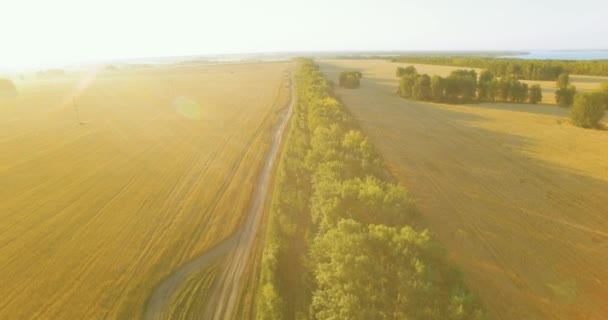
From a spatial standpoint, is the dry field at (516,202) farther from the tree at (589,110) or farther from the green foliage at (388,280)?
the green foliage at (388,280)

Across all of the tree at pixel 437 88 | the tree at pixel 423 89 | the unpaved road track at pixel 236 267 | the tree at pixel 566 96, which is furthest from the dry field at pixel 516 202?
the tree at pixel 423 89

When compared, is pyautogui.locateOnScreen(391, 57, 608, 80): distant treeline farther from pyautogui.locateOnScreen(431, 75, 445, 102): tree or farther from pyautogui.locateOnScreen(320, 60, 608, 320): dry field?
pyautogui.locateOnScreen(320, 60, 608, 320): dry field

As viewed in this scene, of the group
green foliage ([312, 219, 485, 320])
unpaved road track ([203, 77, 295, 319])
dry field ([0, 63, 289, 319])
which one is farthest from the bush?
green foliage ([312, 219, 485, 320])

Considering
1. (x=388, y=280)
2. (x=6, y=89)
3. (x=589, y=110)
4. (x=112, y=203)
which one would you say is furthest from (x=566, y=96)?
(x=6, y=89)

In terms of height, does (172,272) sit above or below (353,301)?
below

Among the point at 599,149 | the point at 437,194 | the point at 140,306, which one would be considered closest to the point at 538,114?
the point at 599,149

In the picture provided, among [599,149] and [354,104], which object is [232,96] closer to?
[354,104]
